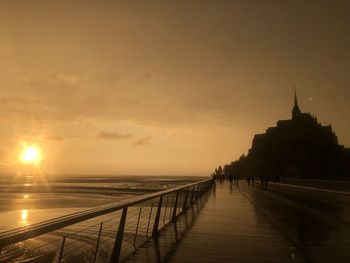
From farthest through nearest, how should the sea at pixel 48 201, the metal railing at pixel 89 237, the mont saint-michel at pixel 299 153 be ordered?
the mont saint-michel at pixel 299 153, the sea at pixel 48 201, the metal railing at pixel 89 237

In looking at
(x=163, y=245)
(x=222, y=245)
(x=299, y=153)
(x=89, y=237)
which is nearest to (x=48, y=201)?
(x=89, y=237)

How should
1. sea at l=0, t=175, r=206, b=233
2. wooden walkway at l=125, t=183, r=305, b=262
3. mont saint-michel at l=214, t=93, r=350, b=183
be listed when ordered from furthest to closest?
mont saint-michel at l=214, t=93, r=350, b=183, sea at l=0, t=175, r=206, b=233, wooden walkway at l=125, t=183, r=305, b=262

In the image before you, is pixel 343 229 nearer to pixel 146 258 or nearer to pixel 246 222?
pixel 246 222

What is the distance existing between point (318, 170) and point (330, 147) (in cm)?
1067

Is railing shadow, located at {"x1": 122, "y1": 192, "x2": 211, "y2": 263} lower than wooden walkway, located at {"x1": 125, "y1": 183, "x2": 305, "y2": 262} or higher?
higher

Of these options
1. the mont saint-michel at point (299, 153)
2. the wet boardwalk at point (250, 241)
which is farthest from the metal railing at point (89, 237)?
the mont saint-michel at point (299, 153)

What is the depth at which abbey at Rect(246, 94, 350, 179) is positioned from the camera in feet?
365

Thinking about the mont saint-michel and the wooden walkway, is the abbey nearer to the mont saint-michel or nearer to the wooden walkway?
the mont saint-michel

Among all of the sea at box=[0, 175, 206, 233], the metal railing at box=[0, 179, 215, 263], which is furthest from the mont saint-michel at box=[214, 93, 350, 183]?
the metal railing at box=[0, 179, 215, 263]

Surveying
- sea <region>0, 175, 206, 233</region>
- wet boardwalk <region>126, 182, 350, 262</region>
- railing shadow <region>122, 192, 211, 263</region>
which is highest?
railing shadow <region>122, 192, 211, 263</region>

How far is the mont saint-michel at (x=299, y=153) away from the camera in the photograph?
111 meters

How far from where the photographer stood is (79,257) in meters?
10.8

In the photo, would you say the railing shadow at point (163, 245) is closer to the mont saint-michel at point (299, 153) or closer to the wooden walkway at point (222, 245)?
the wooden walkway at point (222, 245)

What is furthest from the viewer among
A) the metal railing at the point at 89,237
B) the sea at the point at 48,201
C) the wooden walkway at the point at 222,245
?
the sea at the point at 48,201
